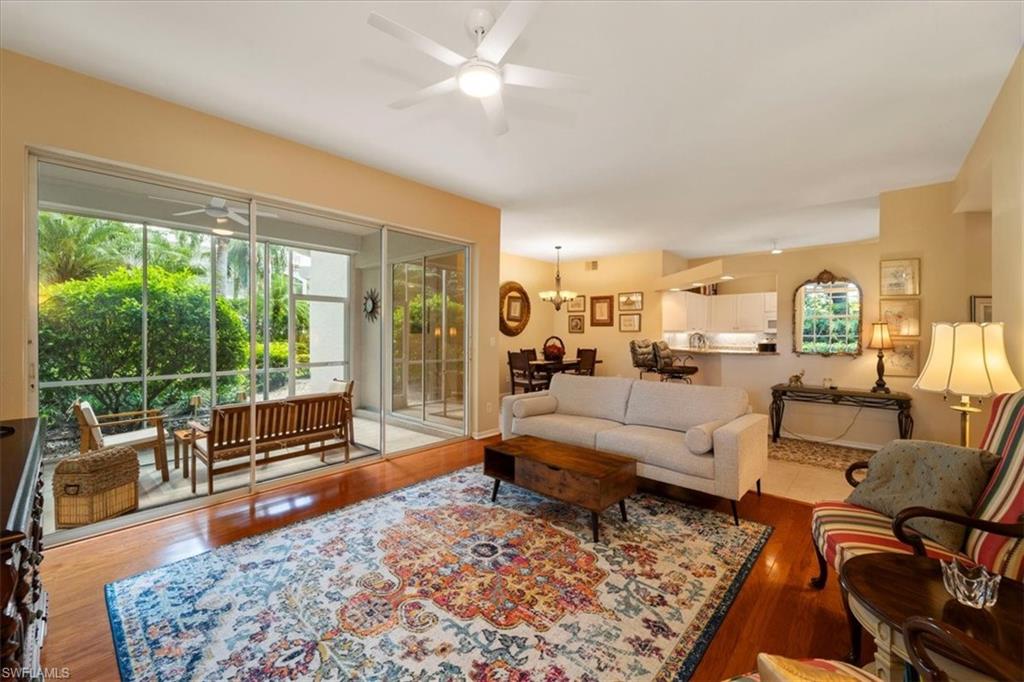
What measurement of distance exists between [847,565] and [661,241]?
6.14 metres

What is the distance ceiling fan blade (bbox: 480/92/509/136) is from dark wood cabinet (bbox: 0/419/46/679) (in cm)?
246

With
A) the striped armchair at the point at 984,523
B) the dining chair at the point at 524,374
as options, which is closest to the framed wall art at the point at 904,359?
the striped armchair at the point at 984,523

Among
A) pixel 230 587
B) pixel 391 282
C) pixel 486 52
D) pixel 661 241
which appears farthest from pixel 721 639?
pixel 661 241

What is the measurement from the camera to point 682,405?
3549mm

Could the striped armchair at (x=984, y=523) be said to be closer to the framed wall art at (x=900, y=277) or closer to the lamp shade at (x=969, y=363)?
the lamp shade at (x=969, y=363)

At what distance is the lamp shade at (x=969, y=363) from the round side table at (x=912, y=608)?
1412mm

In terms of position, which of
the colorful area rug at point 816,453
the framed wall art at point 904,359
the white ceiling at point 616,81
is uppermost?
the white ceiling at point 616,81

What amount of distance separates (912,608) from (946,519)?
1.79 ft

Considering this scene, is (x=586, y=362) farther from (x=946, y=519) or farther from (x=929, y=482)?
(x=946, y=519)

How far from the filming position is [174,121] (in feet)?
9.59

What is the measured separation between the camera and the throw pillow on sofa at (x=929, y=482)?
1.75 meters

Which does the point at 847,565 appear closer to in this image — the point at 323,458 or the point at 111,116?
the point at 323,458

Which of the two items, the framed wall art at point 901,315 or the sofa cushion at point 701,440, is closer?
the sofa cushion at point 701,440

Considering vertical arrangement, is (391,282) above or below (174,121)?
below
